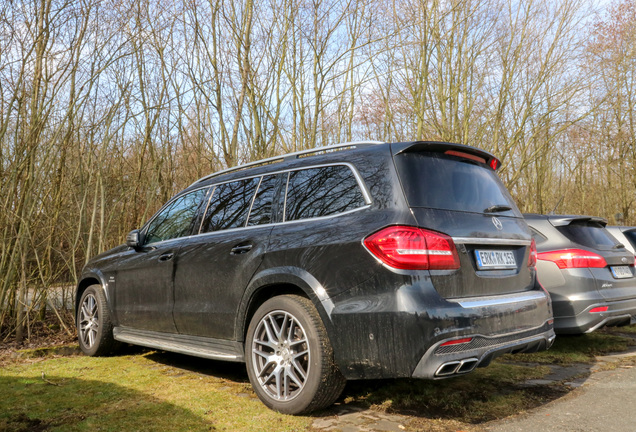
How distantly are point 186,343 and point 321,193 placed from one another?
6.22ft

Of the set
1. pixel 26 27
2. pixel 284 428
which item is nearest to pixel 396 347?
pixel 284 428

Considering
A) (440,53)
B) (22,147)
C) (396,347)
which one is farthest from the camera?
(440,53)

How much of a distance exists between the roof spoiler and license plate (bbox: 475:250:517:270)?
753 millimetres

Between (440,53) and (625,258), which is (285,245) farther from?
(440,53)

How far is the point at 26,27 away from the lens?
5980 millimetres

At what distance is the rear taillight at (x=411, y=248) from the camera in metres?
3.13

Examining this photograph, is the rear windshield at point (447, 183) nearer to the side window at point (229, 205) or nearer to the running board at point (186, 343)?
the side window at point (229, 205)

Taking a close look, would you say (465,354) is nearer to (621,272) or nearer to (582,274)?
(582,274)

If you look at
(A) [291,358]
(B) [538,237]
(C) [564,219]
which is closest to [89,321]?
(A) [291,358]

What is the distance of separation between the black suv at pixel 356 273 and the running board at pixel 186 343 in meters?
0.02

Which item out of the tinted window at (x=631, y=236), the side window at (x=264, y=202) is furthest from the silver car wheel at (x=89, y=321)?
the tinted window at (x=631, y=236)

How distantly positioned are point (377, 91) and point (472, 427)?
10.6 meters

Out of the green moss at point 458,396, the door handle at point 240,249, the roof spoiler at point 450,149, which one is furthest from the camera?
the door handle at point 240,249

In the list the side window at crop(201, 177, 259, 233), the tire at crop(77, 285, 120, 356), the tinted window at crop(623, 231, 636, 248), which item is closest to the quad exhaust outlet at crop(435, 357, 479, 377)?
the side window at crop(201, 177, 259, 233)
